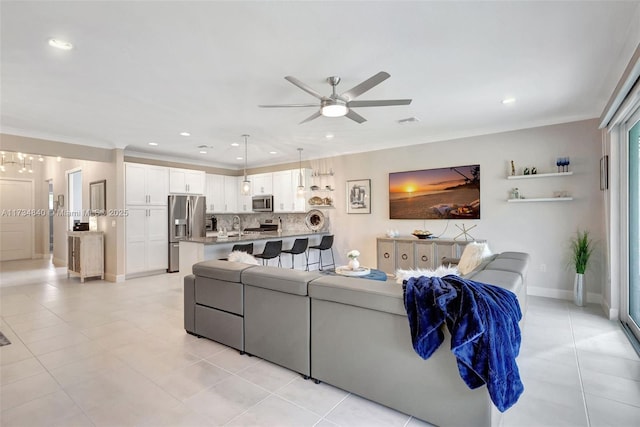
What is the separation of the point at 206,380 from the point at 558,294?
4871 mm

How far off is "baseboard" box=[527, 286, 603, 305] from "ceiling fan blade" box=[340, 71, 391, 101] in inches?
164

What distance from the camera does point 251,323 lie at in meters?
2.71

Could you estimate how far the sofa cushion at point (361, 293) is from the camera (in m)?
1.97

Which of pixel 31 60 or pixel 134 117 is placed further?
pixel 134 117

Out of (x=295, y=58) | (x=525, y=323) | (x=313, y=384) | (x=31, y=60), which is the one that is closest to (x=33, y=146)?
(x=31, y=60)

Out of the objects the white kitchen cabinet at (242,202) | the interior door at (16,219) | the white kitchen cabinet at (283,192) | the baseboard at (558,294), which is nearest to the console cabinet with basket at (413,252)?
the baseboard at (558,294)

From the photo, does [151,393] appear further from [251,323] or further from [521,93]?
[521,93]

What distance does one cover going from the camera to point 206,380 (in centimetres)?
242

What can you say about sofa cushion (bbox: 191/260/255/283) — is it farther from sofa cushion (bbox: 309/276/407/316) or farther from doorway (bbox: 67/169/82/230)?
doorway (bbox: 67/169/82/230)

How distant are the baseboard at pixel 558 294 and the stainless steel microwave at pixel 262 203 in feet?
18.3

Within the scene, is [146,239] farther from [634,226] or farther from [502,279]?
[634,226]

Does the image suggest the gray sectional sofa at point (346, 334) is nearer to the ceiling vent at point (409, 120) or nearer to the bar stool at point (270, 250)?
the bar stool at point (270, 250)

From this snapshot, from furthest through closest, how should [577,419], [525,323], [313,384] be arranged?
[525,323]
[313,384]
[577,419]

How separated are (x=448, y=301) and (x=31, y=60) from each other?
385cm
